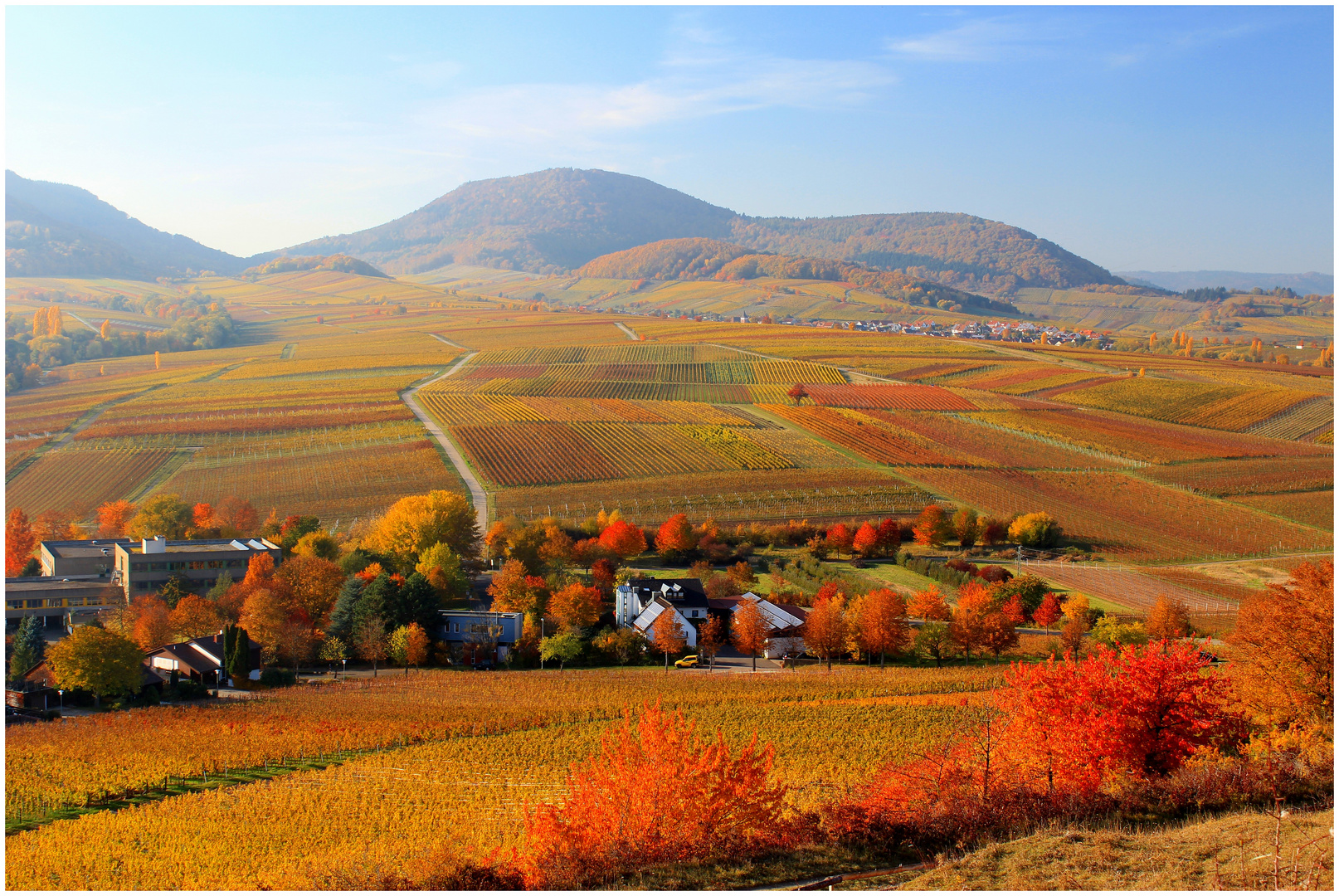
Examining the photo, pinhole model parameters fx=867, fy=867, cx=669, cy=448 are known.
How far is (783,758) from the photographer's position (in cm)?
1831

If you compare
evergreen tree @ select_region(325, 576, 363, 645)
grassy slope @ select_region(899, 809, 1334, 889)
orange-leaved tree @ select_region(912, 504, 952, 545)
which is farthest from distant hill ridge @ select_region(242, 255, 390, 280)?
grassy slope @ select_region(899, 809, 1334, 889)

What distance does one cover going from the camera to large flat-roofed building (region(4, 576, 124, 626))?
2984 cm

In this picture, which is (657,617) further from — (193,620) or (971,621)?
(193,620)

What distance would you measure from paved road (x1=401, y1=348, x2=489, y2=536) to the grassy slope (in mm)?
31266

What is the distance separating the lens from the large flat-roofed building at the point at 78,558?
111 ft

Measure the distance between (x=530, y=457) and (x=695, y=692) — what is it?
29.2 m

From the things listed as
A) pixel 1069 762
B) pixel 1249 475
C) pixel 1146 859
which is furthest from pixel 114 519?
pixel 1249 475

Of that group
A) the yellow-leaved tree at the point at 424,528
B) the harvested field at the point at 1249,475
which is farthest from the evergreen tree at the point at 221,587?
the harvested field at the point at 1249,475

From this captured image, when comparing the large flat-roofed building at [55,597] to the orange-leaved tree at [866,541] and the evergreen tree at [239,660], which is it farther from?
the orange-leaved tree at [866,541]

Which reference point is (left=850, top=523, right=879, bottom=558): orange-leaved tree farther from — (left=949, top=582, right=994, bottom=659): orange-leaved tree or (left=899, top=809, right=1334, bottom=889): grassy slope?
(left=899, top=809, right=1334, bottom=889): grassy slope

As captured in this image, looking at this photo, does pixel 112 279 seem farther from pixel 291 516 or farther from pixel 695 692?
pixel 695 692

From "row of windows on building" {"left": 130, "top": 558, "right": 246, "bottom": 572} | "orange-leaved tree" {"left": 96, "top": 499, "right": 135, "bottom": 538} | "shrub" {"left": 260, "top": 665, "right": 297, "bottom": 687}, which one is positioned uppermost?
"orange-leaved tree" {"left": 96, "top": 499, "right": 135, "bottom": 538}

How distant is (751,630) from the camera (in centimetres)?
2916

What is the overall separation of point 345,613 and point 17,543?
59.9 feet
